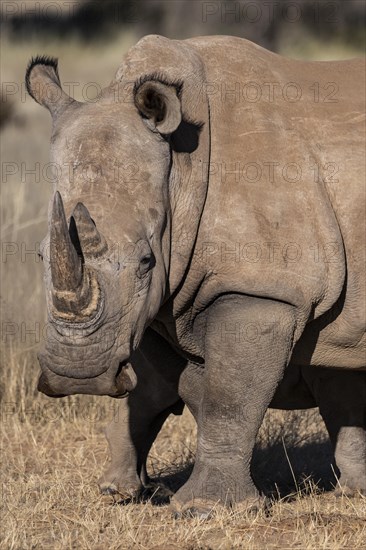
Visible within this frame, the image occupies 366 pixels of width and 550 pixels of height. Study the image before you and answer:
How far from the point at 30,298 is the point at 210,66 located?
4109 millimetres

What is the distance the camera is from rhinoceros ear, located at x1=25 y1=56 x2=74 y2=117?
667 cm

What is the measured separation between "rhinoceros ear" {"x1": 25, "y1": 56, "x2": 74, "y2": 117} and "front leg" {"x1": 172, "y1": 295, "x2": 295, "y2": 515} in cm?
126

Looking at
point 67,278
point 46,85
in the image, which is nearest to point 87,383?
point 67,278

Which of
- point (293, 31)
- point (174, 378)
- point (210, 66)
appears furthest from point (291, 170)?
point (293, 31)

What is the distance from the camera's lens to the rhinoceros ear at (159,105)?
6.29 meters

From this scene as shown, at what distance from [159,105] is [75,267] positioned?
0.97 meters

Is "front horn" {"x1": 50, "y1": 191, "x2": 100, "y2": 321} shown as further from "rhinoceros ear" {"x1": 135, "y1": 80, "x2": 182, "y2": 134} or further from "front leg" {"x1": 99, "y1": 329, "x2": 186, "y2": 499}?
"front leg" {"x1": 99, "y1": 329, "x2": 186, "y2": 499}

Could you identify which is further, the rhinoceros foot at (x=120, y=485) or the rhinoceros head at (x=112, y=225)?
the rhinoceros foot at (x=120, y=485)

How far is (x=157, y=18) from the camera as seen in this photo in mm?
37375

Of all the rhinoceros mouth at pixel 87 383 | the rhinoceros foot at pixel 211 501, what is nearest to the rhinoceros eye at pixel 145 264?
the rhinoceros mouth at pixel 87 383

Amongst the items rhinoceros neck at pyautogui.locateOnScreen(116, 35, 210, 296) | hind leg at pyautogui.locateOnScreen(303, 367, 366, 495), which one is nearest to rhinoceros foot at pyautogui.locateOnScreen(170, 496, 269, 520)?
rhinoceros neck at pyautogui.locateOnScreen(116, 35, 210, 296)

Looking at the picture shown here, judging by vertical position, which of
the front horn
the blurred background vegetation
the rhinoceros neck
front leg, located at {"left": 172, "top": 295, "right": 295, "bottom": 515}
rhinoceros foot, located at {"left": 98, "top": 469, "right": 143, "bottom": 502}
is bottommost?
rhinoceros foot, located at {"left": 98, "top": 469, "right": 143, "bottom": 502}

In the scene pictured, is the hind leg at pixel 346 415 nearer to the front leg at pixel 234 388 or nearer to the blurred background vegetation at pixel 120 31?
the front leg at pixel 234 388

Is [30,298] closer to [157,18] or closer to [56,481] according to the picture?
[56,481]
